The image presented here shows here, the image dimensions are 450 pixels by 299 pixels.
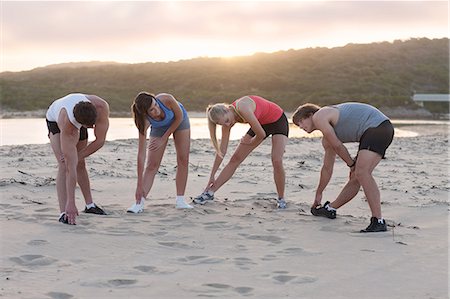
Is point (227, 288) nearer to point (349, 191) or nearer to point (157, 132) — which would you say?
point (349, 191)

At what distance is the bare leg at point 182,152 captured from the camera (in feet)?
19.9

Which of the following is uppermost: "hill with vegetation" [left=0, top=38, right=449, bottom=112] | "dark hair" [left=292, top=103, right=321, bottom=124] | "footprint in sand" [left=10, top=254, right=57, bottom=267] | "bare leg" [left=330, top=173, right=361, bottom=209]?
"hill with vegetation" [left=0, top=38, right=449, bottom=112]

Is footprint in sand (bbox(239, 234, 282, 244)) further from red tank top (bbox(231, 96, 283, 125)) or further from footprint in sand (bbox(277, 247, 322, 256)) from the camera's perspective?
red tank top (bbox(231, 96, 283, 125))

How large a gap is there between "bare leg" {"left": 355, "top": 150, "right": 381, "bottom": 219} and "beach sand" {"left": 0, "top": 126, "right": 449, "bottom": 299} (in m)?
0.26

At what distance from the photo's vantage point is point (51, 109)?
207 inches

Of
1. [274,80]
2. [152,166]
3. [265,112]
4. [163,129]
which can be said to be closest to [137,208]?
[152,166]

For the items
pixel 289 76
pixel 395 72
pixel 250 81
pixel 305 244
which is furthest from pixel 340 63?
pixel 305 244

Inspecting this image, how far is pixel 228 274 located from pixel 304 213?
7.26ft

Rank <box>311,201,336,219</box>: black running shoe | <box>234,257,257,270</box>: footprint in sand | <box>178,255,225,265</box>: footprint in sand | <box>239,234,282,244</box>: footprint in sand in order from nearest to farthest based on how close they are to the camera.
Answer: <box>234,257,257,270</box>: footprint in sand → <box>178,255,225,265</box>: footprint in sand → <box>239,234,282,244</box>: footprint in sand → <box>311,201,336,219</box>: black running shoe

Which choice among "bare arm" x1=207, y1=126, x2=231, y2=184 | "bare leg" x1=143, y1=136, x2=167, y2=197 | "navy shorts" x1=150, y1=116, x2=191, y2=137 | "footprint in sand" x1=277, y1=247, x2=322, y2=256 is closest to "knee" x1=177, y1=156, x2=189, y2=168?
"bare leg" x1=143, y1=136, x2=167, y2=197

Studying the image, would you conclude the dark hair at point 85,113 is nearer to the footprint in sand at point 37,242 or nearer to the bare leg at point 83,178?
the bare leg at point 83,178

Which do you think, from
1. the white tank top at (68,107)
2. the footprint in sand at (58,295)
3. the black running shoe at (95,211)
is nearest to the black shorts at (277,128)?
the black running shoe at (95,211)

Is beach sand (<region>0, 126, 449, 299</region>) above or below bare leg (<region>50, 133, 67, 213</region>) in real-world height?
below

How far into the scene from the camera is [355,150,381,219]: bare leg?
5.20 metres
